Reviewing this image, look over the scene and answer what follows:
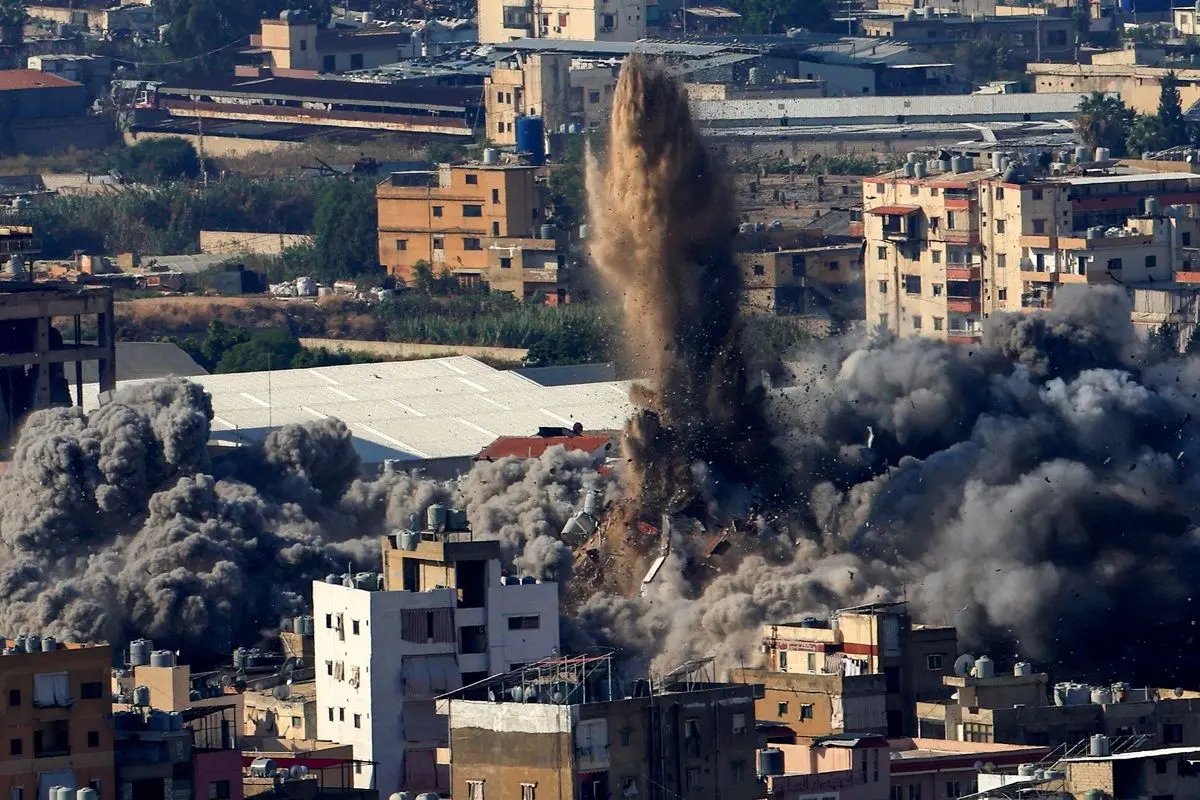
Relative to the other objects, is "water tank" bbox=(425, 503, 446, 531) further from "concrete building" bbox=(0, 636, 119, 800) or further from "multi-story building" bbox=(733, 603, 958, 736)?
"concrete building" bbox=(0, 636, 119, 800)

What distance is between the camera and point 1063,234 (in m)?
130

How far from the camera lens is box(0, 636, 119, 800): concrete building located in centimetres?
6162

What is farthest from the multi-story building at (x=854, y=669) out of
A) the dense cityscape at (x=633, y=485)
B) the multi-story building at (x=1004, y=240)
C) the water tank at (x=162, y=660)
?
the multi-story building at (x=1004, y=240)

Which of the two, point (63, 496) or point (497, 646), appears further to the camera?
point (63, 496)

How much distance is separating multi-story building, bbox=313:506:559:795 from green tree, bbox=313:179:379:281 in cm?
8447

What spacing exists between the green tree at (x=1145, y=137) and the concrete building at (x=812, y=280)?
20651 millimetres

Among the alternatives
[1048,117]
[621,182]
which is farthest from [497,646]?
[1048,117]

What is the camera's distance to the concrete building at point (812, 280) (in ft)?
451

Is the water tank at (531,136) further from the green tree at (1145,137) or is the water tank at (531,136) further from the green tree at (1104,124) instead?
the green tree at (1145,137)

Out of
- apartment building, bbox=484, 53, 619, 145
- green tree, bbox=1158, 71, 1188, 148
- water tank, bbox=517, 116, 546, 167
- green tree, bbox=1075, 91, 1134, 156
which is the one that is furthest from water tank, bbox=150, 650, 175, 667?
apartment building, bbox=484, 53, 619, 145

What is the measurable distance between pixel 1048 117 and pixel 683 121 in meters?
82.8

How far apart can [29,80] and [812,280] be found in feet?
202

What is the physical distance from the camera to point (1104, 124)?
536 ft

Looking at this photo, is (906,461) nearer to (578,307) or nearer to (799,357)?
(799,357)
